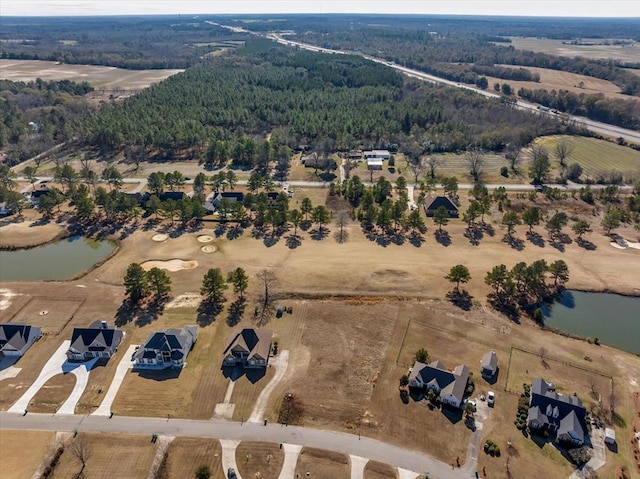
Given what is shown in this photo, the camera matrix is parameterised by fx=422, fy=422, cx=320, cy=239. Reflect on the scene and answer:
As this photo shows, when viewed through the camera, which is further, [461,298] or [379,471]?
[461,298]

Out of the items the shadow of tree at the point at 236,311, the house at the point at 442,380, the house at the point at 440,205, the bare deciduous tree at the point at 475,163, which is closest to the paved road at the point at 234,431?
the house at the point at 442,380

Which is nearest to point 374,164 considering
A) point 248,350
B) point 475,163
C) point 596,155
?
point 475,163

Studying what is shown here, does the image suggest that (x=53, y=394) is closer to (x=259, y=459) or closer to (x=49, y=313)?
(x=49, y=313)

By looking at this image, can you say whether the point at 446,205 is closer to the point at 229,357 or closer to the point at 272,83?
the point at 229,357

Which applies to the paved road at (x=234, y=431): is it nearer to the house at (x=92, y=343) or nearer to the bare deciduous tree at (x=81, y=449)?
the bare deciduous tree at (x=81, y=449)

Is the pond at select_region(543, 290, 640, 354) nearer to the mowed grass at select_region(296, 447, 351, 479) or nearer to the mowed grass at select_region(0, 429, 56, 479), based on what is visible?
the mowed grass at select_region(296, 447, 351, 479)

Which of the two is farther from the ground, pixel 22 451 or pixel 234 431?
pixel 234 431

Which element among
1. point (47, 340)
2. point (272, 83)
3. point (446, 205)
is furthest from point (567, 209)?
point (272, 83)
